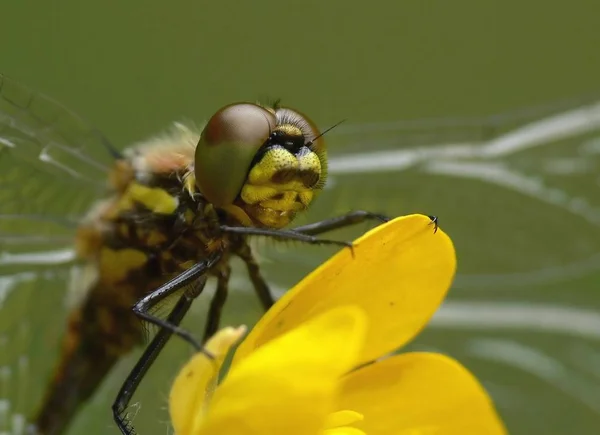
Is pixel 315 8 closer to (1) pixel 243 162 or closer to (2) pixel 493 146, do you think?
(2) pixel 493 146

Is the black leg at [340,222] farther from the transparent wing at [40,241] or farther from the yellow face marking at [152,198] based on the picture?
the transparent wing at [40,241]

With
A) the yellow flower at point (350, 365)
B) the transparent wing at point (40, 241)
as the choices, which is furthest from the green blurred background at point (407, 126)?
the yellow flower at point (350, 365)

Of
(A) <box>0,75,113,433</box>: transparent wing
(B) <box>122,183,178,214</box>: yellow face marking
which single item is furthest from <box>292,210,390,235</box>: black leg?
(A) <box>0,75,113,433</box>: transparent wing

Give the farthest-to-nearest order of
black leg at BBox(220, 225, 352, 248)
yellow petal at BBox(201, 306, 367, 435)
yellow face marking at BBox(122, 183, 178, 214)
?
yellow face marking at BBox(122, 183, 178, 214)
black leg at BBox(220, 225, 352, 248)
yellow petal at BBox(201, 306, 367, 435)

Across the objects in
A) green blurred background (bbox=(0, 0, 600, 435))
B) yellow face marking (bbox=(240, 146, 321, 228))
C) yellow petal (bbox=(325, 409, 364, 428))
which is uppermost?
Answer: yellow face marking (bbox=(240, 146, 321, 228))

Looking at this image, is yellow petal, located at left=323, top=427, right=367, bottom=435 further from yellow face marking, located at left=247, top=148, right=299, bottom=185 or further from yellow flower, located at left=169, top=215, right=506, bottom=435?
yellow face marking, located at left=247, top=148, right=299, bottom=185

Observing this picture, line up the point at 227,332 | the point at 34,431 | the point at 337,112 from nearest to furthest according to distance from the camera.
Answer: the point at 227,332 < the point at 34,431 < the point at 337,112

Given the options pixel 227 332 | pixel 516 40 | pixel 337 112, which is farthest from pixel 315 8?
pixel 227 332
